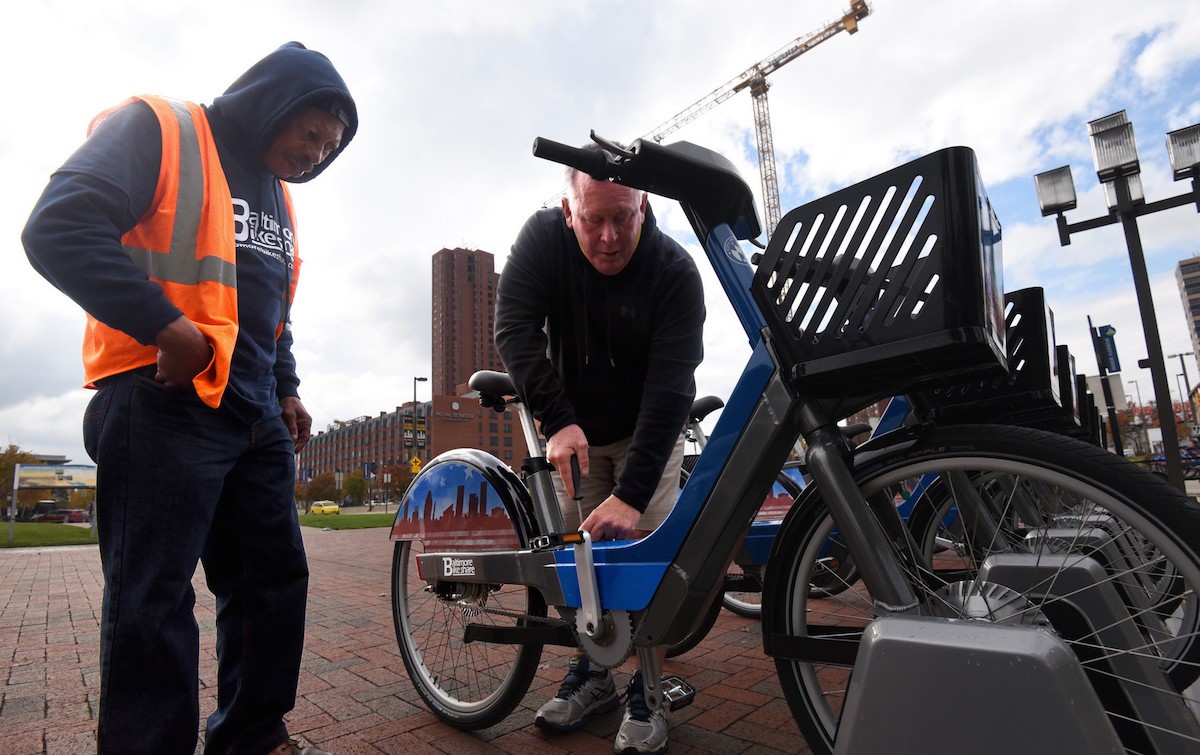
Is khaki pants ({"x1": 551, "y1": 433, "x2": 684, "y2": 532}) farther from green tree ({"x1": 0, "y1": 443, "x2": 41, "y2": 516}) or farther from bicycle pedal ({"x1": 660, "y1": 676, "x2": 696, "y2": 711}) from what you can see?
green tree ({"x1": 0, "y1": 443, "x2": 41, "y2": 516})

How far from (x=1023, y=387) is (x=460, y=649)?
220 centimetres

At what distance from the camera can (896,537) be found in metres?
1.39

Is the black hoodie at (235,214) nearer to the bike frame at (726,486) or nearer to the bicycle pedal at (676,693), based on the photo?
the bike frame at (726,486)

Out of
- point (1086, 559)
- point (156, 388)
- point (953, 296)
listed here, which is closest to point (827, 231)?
point (953, 296)

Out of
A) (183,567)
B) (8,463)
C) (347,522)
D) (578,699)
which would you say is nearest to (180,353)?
(183,567)

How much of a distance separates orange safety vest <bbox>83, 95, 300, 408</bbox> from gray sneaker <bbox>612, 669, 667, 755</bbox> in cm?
150

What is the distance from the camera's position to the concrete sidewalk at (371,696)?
6.74 feet

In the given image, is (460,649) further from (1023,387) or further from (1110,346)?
(1110,346)

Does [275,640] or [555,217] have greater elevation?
[555,217]

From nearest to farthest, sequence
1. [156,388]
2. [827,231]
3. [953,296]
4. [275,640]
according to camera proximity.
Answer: [953,296] → [827,231] → [156,388] → [275,640]

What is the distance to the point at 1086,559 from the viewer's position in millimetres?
1358

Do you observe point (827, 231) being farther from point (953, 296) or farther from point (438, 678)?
point (438, 678)

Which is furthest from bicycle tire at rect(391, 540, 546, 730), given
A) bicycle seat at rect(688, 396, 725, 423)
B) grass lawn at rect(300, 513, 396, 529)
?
grass lawn at rect(300, 513, 396, 529)

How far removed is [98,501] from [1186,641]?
2588mm
